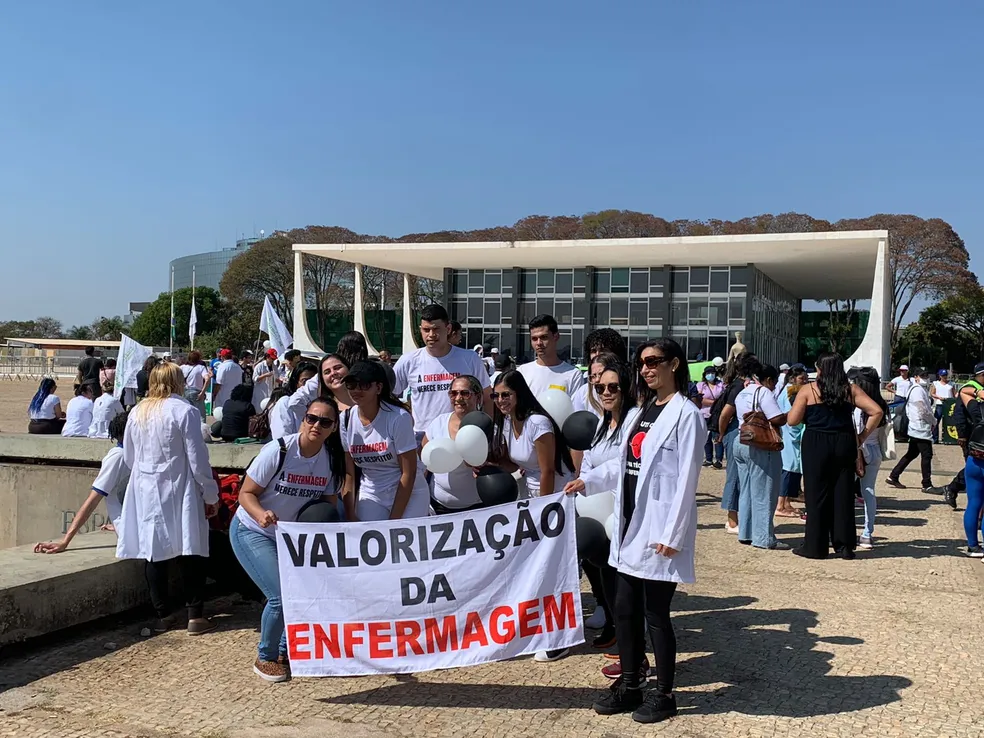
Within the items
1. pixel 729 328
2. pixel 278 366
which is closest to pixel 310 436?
pixel 278 366

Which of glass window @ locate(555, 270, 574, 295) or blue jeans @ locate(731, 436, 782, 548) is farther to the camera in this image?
glass window @ locate(555, 270, 574, 295)

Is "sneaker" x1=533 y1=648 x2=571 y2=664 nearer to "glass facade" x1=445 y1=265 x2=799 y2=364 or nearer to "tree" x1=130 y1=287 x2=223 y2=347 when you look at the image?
"glass facade" x1=445 y1=265 x2=799 y2=364

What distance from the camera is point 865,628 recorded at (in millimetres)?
6047

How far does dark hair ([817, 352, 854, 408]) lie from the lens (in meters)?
8.24

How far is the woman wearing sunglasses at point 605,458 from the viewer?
4.80 metres

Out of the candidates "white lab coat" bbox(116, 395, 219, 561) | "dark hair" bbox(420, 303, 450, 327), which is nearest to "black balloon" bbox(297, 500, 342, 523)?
"white lab coat" bbox(116, 395, 219, 561)

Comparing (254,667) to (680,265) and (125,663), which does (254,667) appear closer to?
(125,663)

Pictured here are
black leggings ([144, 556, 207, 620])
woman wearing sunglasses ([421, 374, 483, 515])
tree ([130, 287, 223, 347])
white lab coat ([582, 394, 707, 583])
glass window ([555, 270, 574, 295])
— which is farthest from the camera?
tree ([130, 287, 223, 347])

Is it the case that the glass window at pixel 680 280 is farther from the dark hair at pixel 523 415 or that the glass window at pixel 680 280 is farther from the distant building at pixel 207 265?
the distant building at pixel 207 265

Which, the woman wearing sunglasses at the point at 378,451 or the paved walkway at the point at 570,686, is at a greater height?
the woman wearing sunglasses at the point at 378,451

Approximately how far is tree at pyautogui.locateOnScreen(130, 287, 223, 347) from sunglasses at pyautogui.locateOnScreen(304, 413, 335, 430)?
82185 mm

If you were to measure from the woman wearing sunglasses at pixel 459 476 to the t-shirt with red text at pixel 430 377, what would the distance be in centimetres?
103

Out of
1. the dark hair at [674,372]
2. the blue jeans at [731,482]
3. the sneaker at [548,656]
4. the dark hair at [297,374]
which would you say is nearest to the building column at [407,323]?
the blue jeans at [731,482]

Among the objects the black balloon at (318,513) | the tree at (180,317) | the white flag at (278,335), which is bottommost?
the black balloon at (318,513)
